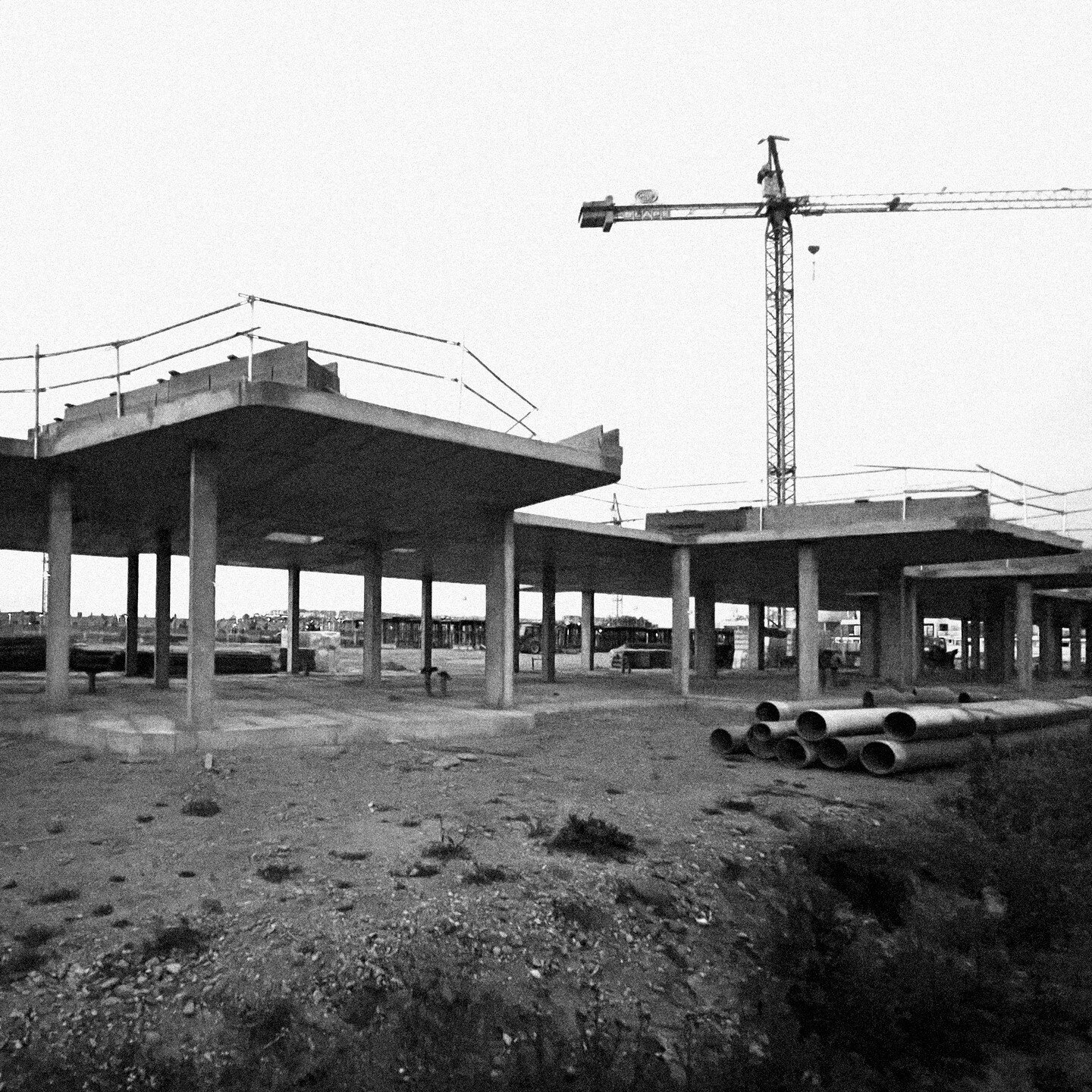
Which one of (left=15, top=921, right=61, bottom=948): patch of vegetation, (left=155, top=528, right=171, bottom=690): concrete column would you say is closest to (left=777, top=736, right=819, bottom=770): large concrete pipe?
(left=15, top=921, right=61, bottom=948): patch of vegetation

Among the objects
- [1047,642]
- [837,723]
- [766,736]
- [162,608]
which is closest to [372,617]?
[162,608]

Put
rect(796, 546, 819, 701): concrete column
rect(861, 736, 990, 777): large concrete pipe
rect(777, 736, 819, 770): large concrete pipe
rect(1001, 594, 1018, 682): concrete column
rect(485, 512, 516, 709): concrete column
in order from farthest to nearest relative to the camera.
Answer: rect(1001, 594, 1018, 682): concrete column < rect(796, 546, 819, 701): concrete column < rect(485, 512, 516, 709): concrete column < rect(777, 736, 819, 770): large concrete pipe < rect(861, 736, 990, 777): large concrete pipe

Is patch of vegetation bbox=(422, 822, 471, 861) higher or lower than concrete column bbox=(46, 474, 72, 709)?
lower

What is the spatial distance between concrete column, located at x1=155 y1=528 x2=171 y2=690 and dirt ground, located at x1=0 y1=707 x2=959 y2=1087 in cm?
832

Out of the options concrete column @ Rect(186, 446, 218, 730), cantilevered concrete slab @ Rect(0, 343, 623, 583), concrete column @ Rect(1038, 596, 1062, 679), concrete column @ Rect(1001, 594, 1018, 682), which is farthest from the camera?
concrete column @ Rect(1038, 596, 1062, 679)

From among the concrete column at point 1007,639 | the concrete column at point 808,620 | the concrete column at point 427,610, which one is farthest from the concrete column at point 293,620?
the concrete column at point 1007,639

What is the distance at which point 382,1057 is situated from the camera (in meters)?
4.06

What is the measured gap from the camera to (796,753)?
11977 millimetres

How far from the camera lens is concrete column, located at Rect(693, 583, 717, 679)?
105 feet

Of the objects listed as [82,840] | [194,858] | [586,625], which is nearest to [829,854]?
[194,858]

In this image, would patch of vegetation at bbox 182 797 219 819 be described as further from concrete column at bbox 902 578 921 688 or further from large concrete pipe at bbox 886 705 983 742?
concrete column at bbox 902 578 921 688

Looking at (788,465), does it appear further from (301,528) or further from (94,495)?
(94,495)

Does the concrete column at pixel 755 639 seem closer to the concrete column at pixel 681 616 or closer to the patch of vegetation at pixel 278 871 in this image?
the concrete column at pixel 681 616

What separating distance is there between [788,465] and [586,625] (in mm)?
28122
